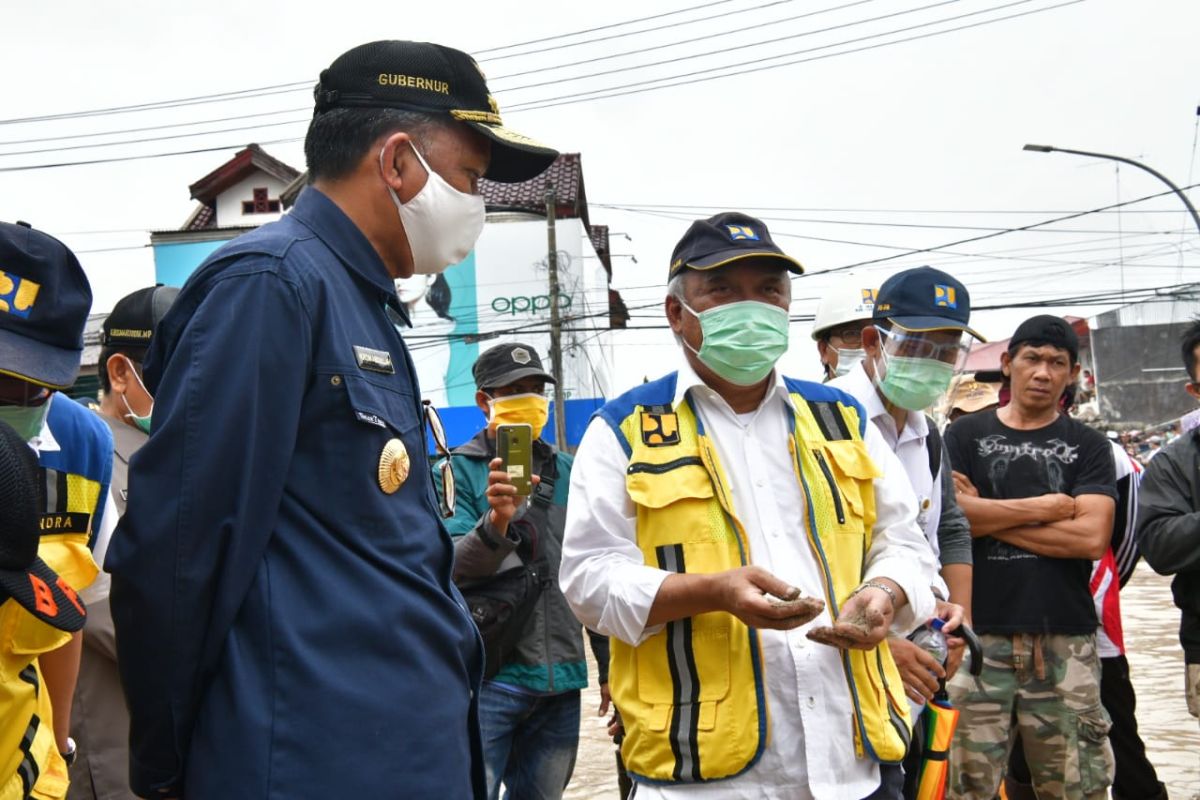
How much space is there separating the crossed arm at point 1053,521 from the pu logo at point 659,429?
2.66m

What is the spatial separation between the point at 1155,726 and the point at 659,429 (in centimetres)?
→ 682

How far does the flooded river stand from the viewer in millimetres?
7312

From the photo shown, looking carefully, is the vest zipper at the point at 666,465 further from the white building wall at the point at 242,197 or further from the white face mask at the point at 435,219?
the white building wall at the point at 242,197

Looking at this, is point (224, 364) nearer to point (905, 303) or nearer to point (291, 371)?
point (291, 371)

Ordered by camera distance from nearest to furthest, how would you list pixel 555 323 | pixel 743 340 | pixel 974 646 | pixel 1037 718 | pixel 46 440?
1. pixel 46 440
2. pixel 743 340
3. pixel 974 646
4. pixel 1037 718
5. pixel 555 323

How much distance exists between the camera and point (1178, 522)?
5.62 m

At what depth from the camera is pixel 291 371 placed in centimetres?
209

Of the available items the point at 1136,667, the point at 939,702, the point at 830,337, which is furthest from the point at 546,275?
Answer: the point at 939,702

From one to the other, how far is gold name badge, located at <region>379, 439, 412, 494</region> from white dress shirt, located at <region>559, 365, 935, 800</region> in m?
1.02

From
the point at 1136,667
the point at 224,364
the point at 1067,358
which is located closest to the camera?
the point at 224,364

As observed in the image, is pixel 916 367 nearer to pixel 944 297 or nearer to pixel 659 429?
pixel 944 297

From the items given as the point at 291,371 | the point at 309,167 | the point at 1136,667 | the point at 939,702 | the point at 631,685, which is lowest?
the point at 1136,667

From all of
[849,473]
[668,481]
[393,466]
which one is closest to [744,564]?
[668,481]

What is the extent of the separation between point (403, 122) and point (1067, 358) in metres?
4.27
